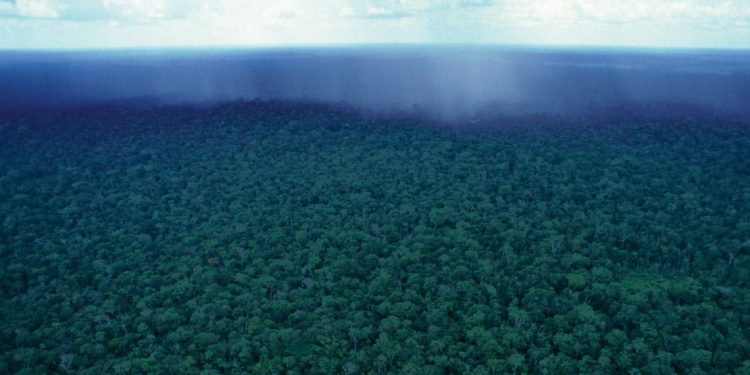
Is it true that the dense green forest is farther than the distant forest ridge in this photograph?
No

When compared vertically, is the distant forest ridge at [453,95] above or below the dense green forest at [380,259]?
above

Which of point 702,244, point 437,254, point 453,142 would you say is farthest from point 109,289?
point 453,142

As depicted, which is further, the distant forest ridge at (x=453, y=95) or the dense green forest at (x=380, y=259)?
the distant forest ridge at (x=453, y=95)

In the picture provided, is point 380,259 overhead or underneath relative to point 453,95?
underneath

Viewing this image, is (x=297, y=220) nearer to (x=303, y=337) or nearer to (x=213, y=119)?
(x=303, y=337)

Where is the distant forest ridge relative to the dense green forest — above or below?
above

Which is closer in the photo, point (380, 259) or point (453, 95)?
point (380, 259)

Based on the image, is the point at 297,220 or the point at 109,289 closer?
the point at 109,289

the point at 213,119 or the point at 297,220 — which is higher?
the point at 213,119
